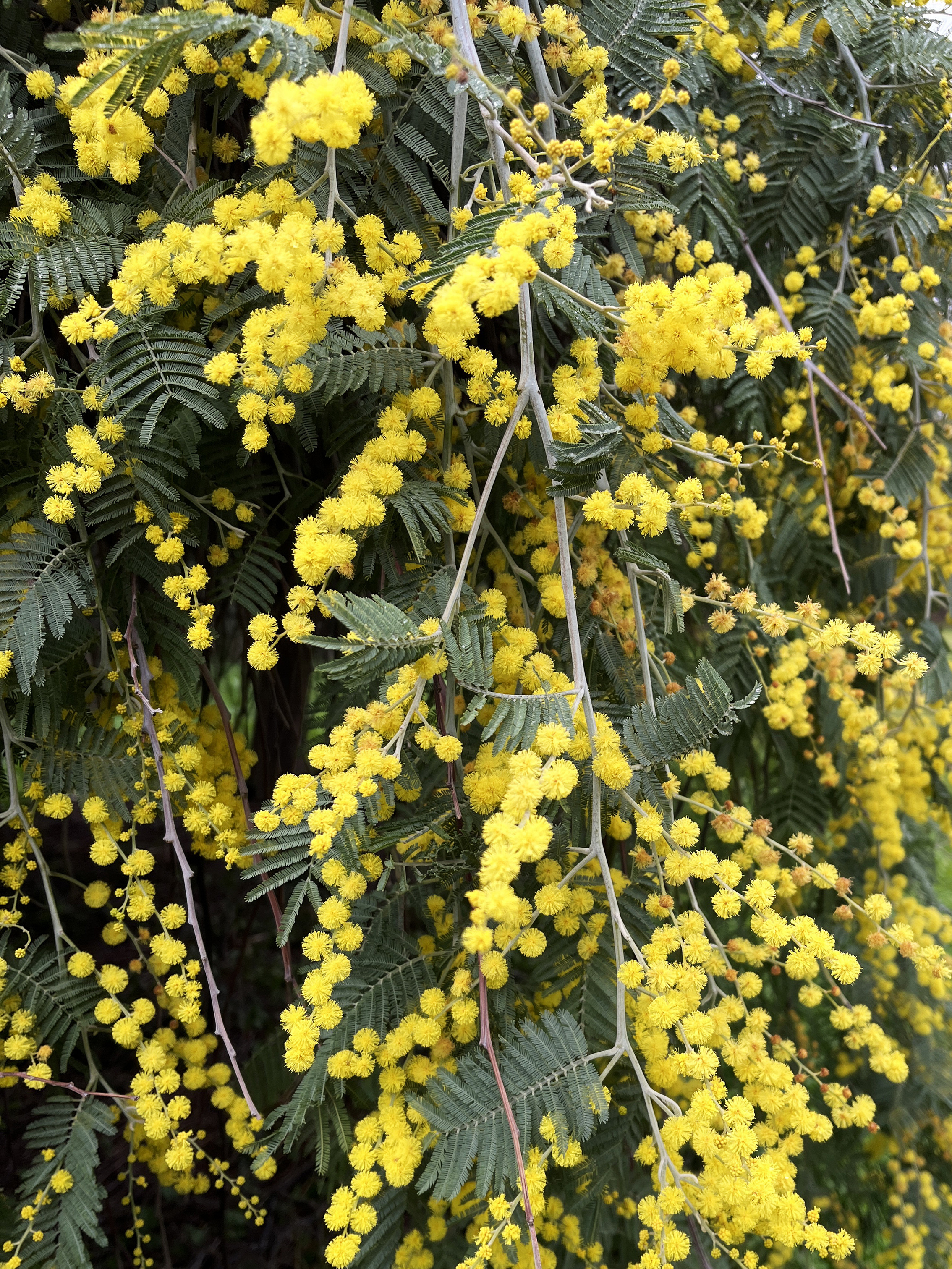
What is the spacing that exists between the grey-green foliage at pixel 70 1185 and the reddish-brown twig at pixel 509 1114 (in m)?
0.63

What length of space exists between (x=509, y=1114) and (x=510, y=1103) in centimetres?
5

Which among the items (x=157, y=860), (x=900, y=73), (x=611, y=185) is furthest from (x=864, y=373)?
(x=157, y=860)

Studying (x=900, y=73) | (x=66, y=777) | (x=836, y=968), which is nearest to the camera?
(x=836, y=968)

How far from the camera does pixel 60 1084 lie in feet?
3.89

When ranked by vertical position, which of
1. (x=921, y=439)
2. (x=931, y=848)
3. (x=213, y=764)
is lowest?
(x=931, y=848)

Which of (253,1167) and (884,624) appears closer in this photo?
(253,1167)

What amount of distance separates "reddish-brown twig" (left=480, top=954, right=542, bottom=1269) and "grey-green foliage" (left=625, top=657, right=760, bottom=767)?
1.04ft

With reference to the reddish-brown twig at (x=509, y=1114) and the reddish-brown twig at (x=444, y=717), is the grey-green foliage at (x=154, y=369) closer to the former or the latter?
the reddish-brown twig at (x=444, y=717)

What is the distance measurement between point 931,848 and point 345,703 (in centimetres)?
190

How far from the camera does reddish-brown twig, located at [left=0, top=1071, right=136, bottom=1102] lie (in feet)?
3.82

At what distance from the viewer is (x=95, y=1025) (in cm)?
135

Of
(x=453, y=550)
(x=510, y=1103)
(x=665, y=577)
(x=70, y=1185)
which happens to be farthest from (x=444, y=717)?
(x=70, y=1185)

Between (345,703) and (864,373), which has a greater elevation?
(864,373)

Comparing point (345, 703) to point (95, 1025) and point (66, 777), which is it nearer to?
point (66, 777)
